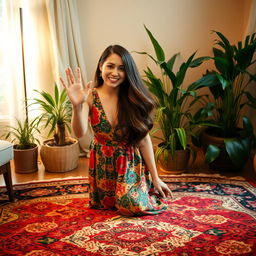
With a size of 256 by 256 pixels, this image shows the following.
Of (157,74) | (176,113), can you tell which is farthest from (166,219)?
(157,74)

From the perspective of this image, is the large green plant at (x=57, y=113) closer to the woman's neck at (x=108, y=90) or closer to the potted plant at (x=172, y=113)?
the potted plant at (x=172, y=113)

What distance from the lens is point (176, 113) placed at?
2865 millimetres

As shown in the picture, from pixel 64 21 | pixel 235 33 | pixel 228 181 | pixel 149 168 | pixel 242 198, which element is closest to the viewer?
pixel 149 168

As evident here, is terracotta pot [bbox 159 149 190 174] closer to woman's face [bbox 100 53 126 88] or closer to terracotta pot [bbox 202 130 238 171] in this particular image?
terracotta pot [bbox 202 130 238 171]

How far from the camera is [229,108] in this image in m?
2.87

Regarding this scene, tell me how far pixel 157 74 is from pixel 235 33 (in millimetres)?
783

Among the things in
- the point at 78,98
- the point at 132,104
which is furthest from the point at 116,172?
the point at 78,98

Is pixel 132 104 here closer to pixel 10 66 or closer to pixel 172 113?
pixel 172 113

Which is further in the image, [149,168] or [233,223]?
[149,168]

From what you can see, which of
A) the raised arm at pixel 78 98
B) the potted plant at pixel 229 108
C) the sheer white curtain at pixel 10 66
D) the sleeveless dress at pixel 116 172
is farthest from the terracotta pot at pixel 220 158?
the sheer white curtain at pixel 10 66

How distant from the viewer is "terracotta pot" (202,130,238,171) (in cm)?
284

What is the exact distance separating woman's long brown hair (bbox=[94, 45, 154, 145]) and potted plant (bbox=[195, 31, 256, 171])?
2.47 ft

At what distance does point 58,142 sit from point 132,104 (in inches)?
42.3

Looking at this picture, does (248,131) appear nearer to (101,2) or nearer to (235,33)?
(235,33)
